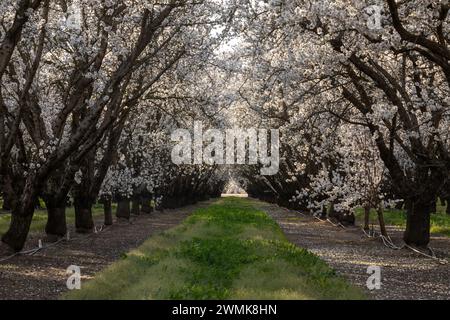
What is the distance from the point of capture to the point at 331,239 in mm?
32406

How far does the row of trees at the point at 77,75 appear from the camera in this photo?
2077 cm

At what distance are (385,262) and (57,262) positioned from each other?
1141 cm

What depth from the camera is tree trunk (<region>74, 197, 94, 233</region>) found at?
33.0 m

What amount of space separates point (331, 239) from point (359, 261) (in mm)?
9525

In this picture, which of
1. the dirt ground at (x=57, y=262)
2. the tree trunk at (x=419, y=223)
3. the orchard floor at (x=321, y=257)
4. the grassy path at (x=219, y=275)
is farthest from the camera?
the tree trunk at (x=419, y=223)

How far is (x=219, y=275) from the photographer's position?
1603 cm

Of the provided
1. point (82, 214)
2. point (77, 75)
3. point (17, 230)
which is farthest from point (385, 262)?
point (82, 214)

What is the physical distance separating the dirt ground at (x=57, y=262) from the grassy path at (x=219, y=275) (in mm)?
1308

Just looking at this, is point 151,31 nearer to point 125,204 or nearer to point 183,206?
point 125,204

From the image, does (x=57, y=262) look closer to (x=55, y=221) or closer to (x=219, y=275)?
(x=55, y=221)

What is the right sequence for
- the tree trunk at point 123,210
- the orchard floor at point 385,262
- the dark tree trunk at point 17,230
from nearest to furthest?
the orchard floor at point 385,262 < the dark tree trunk at point 17,230 < the tree trunk at point 123,210

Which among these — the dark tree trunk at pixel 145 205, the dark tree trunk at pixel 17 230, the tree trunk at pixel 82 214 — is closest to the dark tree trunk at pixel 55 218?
the tree trunk at pixel 82 214

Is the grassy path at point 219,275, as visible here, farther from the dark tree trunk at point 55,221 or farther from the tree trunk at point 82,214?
the tree trunk at point 82,214
